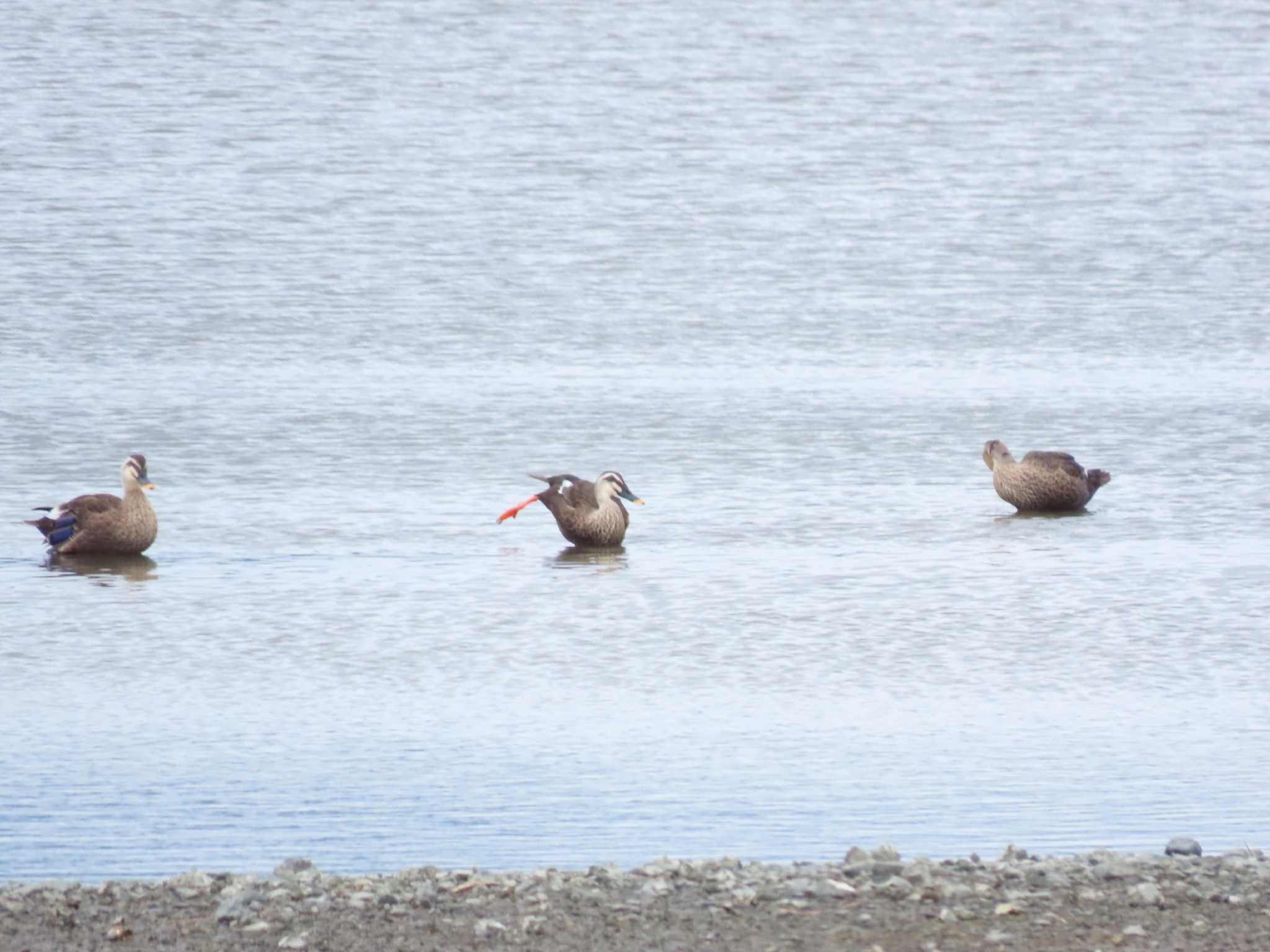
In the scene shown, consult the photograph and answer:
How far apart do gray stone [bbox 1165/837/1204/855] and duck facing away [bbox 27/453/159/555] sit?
9.48 meters

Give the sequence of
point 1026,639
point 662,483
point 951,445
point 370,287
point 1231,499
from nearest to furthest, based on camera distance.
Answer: point 1026,639
point 1231,499
point 662,483
point 951,445
point 370,287

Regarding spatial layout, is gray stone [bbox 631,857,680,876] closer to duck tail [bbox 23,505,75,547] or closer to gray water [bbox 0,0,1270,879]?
gray water [bbox 0,0,1270,879]

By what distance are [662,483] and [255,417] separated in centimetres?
579

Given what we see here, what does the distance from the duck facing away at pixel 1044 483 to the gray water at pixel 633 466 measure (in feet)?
0.67

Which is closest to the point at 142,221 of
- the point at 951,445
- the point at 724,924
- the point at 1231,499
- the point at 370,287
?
the point at 370,287

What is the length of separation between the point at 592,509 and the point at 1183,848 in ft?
28.7

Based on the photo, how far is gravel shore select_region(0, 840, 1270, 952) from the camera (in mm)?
7512

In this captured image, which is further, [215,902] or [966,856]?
[966,856]

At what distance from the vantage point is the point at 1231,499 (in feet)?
60.8

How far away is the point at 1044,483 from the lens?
731 inches

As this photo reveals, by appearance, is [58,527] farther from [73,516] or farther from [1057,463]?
[1057,463]

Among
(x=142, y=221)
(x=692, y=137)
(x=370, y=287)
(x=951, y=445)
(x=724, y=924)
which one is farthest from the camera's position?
(x=692, y=137)

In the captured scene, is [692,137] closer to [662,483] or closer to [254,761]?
[662,483]

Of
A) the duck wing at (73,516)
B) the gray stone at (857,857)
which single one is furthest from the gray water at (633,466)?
the gray stone at (857,857)
